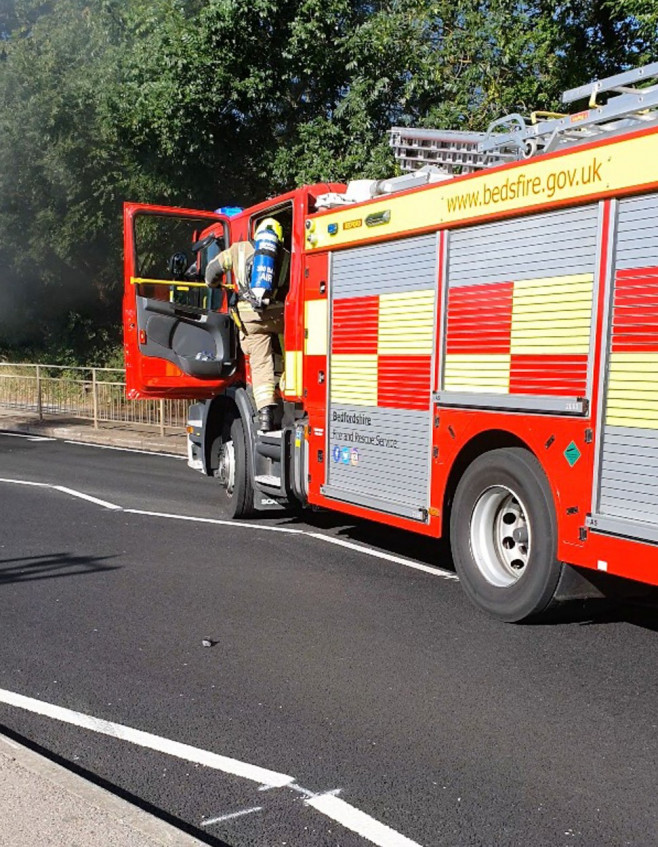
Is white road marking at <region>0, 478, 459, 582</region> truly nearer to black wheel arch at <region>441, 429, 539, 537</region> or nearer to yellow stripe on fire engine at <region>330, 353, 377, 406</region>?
black wheel arch at <region>441, 429, 539, 537</region>

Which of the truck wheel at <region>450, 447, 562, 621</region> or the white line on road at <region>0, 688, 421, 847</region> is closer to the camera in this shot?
the white line on road at <region>0, 688, 421, 847</region>

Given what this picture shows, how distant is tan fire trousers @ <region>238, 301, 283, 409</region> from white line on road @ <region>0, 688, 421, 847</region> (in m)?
4.43

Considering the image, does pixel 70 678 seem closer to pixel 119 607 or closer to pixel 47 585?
pixel 119 607

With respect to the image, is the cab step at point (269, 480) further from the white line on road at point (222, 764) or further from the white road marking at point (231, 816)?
the white road marking at point (231, 816)

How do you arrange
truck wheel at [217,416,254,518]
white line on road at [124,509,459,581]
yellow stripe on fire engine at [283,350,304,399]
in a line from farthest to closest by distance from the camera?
1. truck wheel at [217,416,254,518]
2. yellow stripe on fire engine at [283,350,304,399]
3. white line on road at [124,509,459,581]

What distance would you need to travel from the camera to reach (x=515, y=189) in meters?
5.61

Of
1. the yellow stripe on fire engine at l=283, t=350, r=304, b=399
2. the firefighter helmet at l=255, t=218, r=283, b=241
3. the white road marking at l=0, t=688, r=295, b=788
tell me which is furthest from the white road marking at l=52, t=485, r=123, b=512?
the white road marking at l=0, t=688, r=295, b=788

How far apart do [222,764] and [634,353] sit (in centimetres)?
283

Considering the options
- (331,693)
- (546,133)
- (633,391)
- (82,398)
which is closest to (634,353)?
(633,391)

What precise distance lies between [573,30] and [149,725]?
1192 cm

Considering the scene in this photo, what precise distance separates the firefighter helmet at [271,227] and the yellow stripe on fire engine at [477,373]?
2564mm

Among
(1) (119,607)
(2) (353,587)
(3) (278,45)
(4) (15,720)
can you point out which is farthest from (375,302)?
(3) (278,45)

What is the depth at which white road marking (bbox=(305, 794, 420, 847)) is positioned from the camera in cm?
327

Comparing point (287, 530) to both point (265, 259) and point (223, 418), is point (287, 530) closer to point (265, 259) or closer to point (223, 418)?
point (223, 418)
